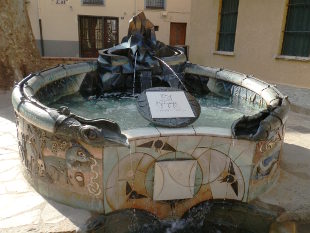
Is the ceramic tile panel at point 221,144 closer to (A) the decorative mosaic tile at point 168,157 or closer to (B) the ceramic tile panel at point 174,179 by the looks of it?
(B) the ceramic tile panel at point 174,179

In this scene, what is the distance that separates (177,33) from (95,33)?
5005 millimetres

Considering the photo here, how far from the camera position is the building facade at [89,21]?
1582 cm

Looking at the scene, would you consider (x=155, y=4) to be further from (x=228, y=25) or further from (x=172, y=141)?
(x=172, y=141)

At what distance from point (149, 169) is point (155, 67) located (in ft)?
8.94

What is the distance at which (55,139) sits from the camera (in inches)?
103

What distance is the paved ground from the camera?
8.18 ft

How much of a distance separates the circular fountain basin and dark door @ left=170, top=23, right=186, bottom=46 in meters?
15.9

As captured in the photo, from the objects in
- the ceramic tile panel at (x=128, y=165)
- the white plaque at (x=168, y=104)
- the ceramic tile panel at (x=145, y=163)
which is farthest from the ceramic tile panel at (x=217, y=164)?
the ceramic tile panel at (x=128, y=165)

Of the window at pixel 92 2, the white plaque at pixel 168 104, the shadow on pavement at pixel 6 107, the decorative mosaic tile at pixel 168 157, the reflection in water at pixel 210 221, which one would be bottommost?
the reflection in water at pixel 210 221

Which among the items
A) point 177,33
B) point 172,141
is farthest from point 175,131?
point 177,33

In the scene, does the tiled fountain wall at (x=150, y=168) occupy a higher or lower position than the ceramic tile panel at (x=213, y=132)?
lower

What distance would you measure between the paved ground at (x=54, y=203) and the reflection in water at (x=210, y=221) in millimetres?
193

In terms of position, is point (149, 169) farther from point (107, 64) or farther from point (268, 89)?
point (107, 64)

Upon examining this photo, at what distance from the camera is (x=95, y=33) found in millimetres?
17125
